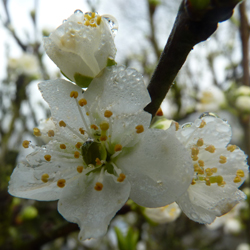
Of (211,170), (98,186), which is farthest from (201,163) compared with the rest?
(98,186)

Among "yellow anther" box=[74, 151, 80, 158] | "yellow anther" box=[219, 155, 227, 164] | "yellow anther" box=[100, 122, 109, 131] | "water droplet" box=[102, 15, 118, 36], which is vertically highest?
"water droplet" box=[102, 15, 118, 36]

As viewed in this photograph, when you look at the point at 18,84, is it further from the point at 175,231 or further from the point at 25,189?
the point at 175,231

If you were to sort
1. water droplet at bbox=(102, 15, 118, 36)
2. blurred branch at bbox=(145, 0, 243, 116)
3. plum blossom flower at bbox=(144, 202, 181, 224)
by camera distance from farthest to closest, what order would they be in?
plum blossom flower at bbox=(144, 202, 181, 224)
water droplet at bbox=(102, 15, 118, 36)
blurred branch at bbox=(145, 0, 243, 116)

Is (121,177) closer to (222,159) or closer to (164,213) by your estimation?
(222,159)

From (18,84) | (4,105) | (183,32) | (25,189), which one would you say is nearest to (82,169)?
(25,189)

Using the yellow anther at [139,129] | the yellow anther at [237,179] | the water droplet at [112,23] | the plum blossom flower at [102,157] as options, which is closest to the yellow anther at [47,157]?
the plum blossom flower at [102,157]

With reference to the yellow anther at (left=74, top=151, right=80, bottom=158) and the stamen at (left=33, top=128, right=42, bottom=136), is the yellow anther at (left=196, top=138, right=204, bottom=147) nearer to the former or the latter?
the yellow anther at (left=74, top=151, right=80, bottom=158)

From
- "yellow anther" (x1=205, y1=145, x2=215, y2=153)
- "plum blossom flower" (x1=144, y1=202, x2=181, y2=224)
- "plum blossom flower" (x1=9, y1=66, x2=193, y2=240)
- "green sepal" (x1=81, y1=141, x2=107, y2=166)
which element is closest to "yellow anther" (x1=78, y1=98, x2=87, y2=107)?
"plum blossom flower" (x1=9, y1=66, x2=193, y2=240)
